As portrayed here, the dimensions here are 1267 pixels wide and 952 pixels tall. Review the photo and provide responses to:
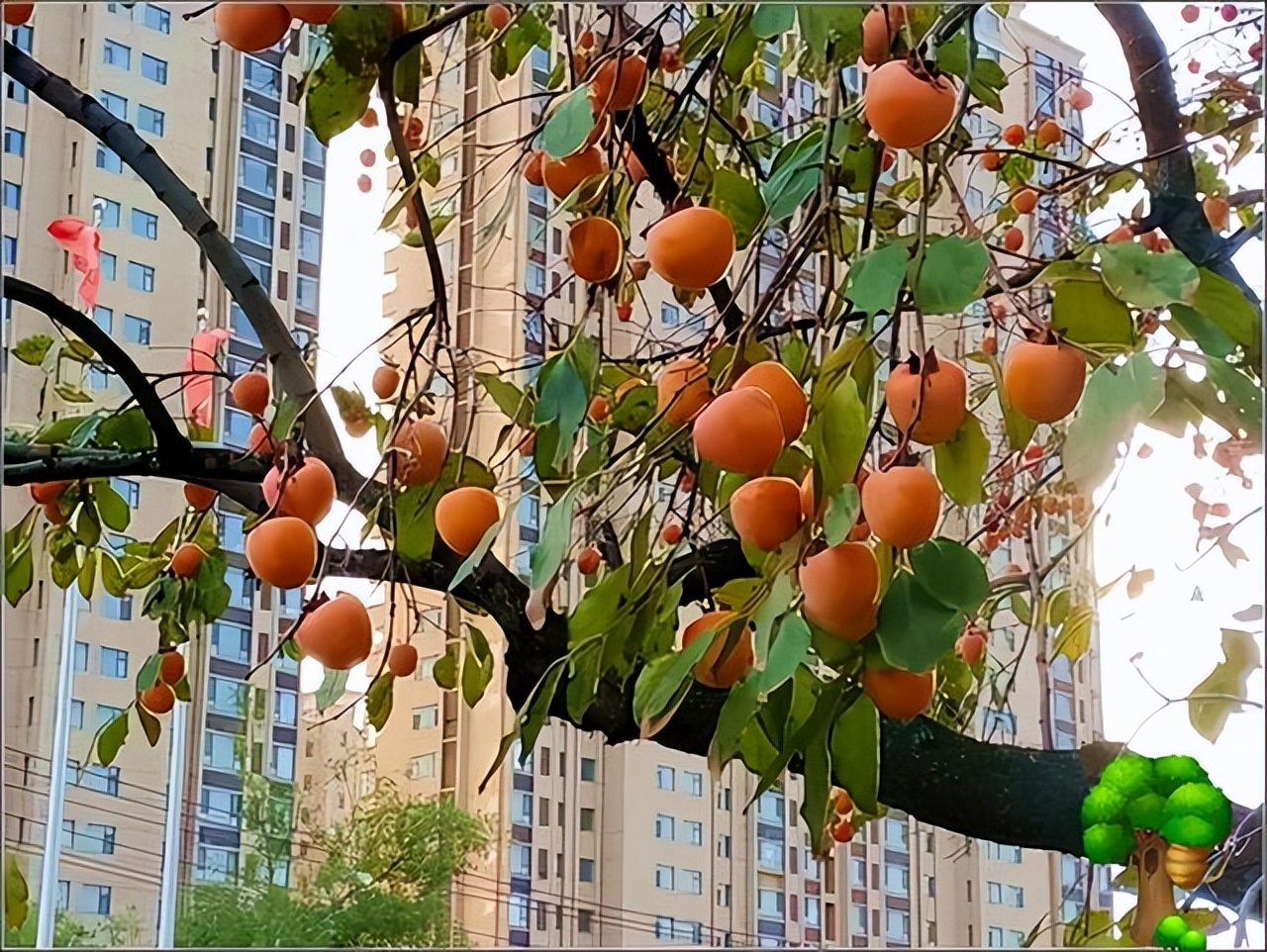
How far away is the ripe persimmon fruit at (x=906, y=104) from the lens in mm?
569

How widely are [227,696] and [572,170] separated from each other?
39 centimetres

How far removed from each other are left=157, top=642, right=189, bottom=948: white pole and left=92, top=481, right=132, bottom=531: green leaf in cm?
11

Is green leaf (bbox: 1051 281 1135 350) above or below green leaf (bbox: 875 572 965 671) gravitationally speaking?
above

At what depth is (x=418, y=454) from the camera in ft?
2.73

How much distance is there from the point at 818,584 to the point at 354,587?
0.47 meters

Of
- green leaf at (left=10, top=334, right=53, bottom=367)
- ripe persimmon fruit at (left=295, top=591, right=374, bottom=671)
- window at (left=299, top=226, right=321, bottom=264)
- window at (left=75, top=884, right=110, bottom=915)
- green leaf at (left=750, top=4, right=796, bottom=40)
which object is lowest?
window at (left=75, top=884, right=110, bottom=915)

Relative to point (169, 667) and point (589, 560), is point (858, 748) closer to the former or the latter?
point (589, 560)

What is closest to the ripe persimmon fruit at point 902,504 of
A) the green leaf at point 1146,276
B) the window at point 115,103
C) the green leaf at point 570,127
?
the green leaf at point 1146,276

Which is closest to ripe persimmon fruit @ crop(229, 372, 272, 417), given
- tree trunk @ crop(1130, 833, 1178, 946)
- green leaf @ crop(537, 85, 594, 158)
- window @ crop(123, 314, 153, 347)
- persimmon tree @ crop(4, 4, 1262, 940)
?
persimmon tree @ crop(4, 4, 1262, 940)

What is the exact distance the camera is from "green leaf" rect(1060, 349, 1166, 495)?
530mm

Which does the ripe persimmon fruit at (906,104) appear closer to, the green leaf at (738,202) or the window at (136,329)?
the green leaf at (738,202)

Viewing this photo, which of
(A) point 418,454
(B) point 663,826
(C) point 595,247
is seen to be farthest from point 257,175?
(B) point 663,826

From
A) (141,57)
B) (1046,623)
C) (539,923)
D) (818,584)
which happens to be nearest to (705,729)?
(539,923)

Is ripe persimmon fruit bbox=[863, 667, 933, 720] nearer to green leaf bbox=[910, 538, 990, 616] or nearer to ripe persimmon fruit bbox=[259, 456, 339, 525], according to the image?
green leaf bbox=[910, 538, 990, 616]
